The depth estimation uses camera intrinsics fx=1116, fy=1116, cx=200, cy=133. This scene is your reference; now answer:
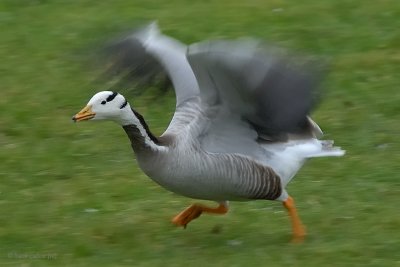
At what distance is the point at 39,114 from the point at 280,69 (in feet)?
12.9

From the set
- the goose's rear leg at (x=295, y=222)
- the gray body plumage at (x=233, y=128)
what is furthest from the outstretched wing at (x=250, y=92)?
the goose's rear leg at (x=295, y=222)

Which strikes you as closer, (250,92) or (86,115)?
(250,92)

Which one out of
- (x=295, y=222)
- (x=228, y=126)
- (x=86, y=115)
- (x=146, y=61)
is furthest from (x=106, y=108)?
(x=295, y=222)

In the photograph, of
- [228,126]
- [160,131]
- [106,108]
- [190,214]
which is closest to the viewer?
[106,108]

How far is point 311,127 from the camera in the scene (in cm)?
745

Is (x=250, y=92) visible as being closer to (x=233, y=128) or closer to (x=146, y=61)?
(x=233, y=128)

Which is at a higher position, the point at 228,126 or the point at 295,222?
the point at 228,126

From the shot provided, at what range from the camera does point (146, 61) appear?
788cm

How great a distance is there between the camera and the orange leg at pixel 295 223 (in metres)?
7.30

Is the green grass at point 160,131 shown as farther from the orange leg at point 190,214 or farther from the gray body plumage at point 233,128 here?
the gray body plumage at point 233,128

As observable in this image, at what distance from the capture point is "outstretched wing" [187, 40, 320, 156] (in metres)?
6.62

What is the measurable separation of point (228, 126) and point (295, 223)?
2.56 feet

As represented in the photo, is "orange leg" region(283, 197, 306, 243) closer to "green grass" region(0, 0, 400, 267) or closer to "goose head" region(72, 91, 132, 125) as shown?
"green grass" region(0, 0, 400, 267)

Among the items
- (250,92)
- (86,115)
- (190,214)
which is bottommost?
(190,214)
